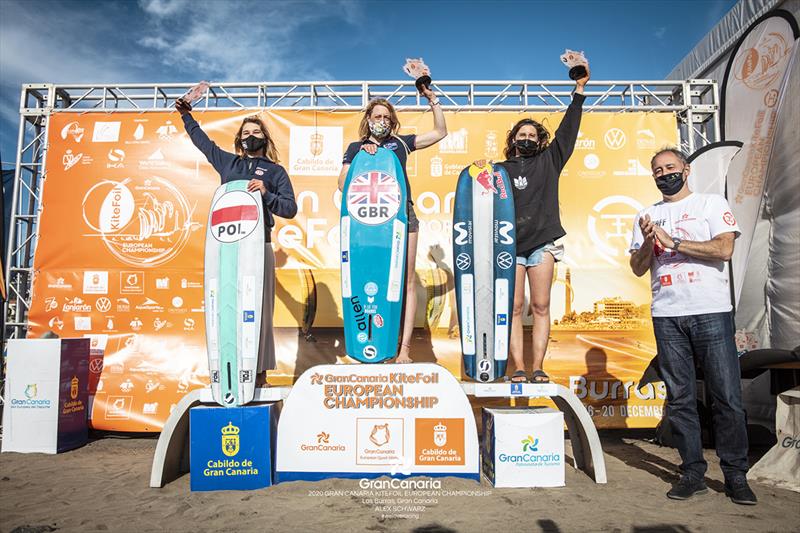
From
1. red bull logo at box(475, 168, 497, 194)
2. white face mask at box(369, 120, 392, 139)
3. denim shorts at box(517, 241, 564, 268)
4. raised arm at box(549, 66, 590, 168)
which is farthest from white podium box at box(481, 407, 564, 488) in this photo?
white face mask at box(369, 120, 392, 139)

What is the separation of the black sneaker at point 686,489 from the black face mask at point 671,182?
5.03 feet

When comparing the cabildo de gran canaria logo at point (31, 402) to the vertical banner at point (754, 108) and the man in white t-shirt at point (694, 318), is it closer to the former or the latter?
the man in white t-shirt at point (694, 318)

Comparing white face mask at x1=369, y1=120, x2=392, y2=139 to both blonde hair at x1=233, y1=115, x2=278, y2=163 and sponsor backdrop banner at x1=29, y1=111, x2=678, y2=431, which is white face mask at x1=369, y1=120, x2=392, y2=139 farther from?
sponsor backdrop banner at x1=29, y1=111, x2=678, y2=431

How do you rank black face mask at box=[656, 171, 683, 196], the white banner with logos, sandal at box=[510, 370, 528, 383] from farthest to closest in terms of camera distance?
sandal at box=[510, 370, 528, 383] < the white banner with logos < black face mask at box=[656, 171, 683, 196]

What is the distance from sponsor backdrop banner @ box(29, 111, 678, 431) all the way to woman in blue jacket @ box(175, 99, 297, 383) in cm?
138

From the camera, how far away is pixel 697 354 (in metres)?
2.67

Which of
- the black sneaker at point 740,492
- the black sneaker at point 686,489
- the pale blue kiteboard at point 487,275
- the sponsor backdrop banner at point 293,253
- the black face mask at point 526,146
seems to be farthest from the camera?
the sponsor backdrop banner at point 293,253

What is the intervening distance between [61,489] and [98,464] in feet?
2.40

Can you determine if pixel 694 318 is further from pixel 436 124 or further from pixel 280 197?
pixel 280 197

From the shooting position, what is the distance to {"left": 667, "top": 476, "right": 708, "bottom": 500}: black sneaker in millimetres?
2605

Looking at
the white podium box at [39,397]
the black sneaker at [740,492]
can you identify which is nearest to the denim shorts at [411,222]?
the black sneaker at [740,492]

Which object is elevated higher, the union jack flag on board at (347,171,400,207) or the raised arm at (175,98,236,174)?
the raised arm at (175,98,236,174)

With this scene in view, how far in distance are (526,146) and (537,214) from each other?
479mm

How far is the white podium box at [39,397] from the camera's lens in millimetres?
3928
